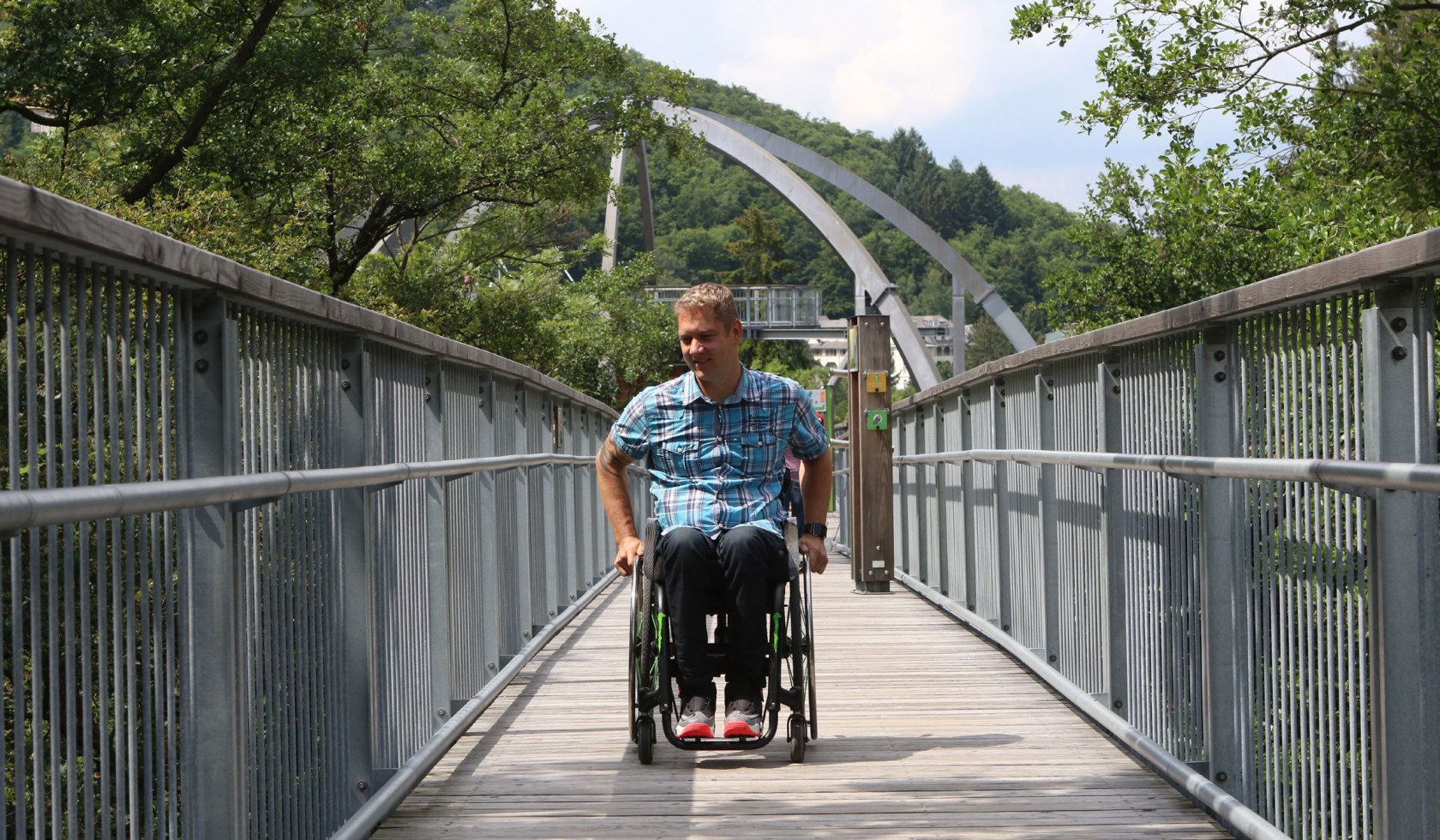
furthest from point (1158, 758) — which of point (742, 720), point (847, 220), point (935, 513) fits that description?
point (847, 220)

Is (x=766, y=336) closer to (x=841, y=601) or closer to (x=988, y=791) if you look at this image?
(x=841, y=601)

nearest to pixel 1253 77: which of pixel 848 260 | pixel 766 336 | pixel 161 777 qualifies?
pixel 161 777

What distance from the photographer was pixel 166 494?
7.50 ft

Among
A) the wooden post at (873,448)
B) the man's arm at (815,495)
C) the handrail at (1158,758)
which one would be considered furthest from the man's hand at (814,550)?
the wooden post at (873,448)

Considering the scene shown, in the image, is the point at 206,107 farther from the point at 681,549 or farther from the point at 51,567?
the point at 51,567

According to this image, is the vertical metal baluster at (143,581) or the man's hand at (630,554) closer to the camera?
the vertical metal baluster at (143,581)

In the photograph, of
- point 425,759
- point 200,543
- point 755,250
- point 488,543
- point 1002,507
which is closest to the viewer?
point 200,543

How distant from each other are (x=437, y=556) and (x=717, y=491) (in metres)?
0.83

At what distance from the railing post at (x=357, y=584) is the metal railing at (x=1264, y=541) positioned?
6.11 ft

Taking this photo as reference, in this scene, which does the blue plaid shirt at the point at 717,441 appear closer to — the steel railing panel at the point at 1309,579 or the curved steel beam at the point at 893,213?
the steel railing panel at the point at 1309,579

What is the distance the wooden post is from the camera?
10.8 m

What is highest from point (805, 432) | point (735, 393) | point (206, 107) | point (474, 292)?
point (206, 107)

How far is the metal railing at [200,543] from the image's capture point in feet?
6.64

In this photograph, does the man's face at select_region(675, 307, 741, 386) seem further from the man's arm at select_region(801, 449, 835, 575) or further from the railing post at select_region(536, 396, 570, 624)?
the railing post at select_region(536, 396, 570, 624)
